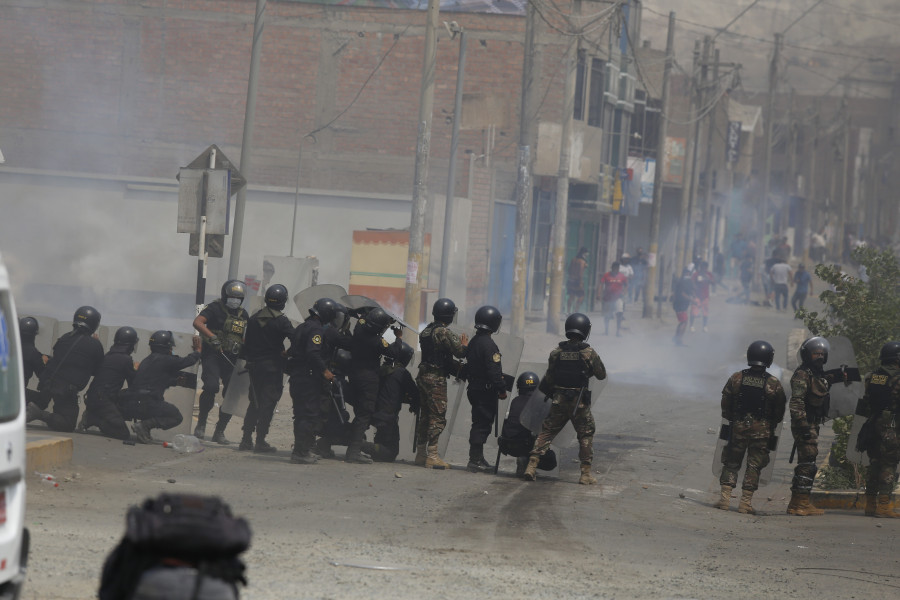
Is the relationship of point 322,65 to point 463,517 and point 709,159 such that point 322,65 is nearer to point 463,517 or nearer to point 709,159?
point 709,159

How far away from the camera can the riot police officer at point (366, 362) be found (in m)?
11.8

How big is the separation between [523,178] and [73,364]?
14.4m

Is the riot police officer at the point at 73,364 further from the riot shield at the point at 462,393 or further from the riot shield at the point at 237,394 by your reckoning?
the riot shield at the point at 462,393

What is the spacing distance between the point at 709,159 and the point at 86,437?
126 ft

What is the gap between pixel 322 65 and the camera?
120ft

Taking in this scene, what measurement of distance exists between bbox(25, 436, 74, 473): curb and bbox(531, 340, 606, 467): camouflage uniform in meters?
4.12

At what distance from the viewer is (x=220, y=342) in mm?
12508

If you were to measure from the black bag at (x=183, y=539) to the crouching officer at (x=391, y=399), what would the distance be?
825cm

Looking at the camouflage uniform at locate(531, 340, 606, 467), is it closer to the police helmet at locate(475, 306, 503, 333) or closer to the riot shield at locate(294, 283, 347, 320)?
the police helmet at locate(475, 306, 503, 333)

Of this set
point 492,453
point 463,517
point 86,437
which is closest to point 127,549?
point 463,517

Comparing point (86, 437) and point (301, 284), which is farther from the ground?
point (301, 284)

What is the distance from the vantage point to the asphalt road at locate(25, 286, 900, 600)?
7.06 meters

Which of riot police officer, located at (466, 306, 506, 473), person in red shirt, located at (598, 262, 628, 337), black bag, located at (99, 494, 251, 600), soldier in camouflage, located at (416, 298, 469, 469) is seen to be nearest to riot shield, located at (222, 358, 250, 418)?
soldier in camouflage, located at (416, 298, 469, 469)

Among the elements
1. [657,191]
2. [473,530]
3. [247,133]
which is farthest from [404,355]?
[657,191]
